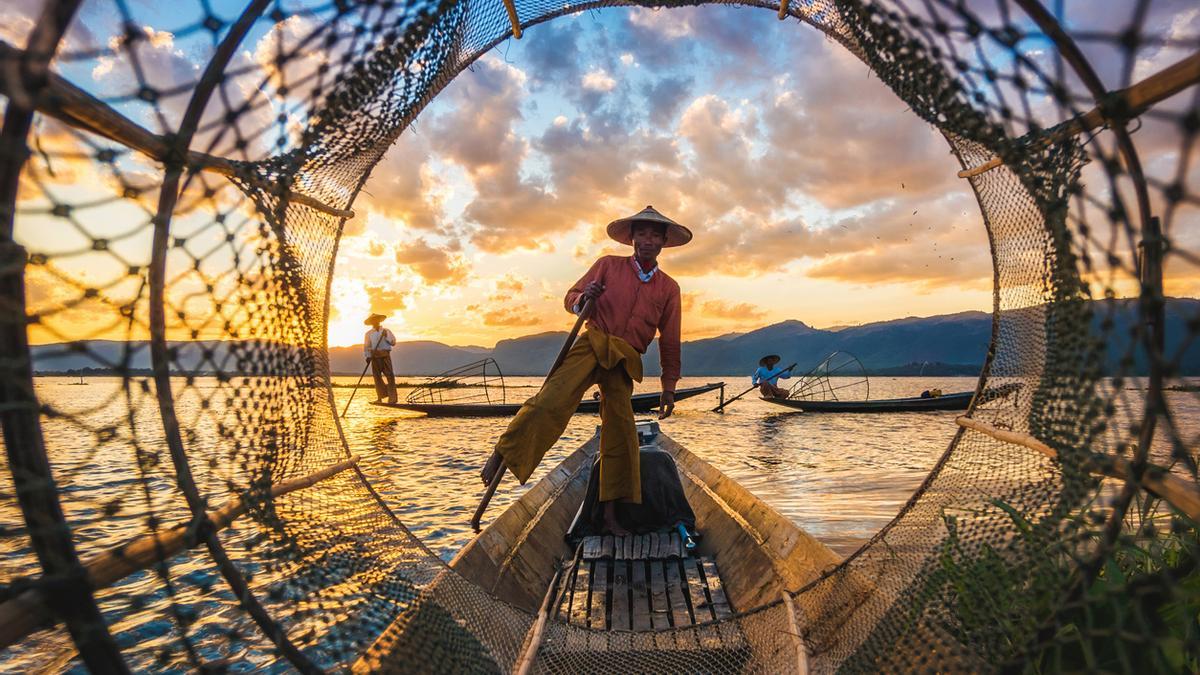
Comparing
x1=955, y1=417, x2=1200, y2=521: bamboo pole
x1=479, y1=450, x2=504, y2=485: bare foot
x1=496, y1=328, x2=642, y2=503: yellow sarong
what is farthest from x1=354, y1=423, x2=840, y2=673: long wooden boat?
x1=955, y1=417, x2=1200, y2=521: bamboo pole

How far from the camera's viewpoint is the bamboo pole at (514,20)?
8.64 ft

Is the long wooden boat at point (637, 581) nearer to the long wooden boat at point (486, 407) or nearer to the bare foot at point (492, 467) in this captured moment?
the bare foot at point (492, 467)

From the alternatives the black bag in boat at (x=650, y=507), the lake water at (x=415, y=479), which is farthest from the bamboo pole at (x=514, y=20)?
the black bag in boat at (x=650, y=507)

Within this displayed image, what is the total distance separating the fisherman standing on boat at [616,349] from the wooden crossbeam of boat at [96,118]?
2.06 metres

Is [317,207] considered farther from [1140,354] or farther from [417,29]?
[1140,354]

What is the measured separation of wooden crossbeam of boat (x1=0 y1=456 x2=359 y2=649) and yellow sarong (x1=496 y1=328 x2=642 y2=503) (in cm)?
167

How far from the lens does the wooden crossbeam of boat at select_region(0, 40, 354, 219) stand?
90cm

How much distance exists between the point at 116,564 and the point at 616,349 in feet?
8.75

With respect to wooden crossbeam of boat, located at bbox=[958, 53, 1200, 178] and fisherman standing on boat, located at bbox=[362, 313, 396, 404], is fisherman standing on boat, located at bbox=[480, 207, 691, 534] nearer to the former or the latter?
wooden crossbeam of boat, located at bbox=[958, 53, 1200, 178]

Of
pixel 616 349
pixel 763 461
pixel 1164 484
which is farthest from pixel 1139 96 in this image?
pixel 763 461

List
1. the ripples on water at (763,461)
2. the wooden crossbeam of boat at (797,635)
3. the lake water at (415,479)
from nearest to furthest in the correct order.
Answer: the lake water at (415,479) < the wooden crossbeam of boat at (797,635) < the ripples on water at (763,461)

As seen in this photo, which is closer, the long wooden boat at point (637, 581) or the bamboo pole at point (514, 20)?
→ the long wooden boat at point (637, 581)

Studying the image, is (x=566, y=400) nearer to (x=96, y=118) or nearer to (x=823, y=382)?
(x=96, y=118)

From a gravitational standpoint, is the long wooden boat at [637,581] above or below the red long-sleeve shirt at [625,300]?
below
